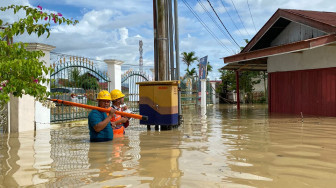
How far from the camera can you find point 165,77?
9.28 meters

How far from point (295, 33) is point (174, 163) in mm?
13185

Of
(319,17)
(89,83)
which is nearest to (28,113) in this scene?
(89,83)

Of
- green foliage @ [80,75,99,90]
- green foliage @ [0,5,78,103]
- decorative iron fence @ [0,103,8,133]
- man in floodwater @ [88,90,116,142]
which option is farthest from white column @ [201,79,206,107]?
green foliage @ [0,5,78,103]

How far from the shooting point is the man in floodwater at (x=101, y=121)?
5.97m

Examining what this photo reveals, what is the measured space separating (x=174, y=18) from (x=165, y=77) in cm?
193

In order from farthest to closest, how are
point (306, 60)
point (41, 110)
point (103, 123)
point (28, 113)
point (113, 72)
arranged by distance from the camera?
point (306, 60) → point (113, 72) → point (41, 110) → point (28, 113) → point (103, 123)

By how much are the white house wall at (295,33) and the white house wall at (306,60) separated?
732 mm

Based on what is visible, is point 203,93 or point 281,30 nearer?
point 281,30

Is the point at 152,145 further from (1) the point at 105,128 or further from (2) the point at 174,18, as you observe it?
(2) the point at 174,18

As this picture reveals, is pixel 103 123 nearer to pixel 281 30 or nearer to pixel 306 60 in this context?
pixel 306 60

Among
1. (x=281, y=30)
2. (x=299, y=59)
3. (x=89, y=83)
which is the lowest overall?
(x=89, y=83)

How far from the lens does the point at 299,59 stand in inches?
594

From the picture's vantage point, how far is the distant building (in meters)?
13.1

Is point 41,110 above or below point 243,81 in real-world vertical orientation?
below
